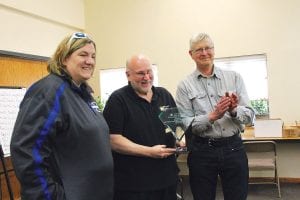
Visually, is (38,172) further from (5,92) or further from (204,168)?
(5,92)

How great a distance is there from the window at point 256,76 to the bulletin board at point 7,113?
310cm

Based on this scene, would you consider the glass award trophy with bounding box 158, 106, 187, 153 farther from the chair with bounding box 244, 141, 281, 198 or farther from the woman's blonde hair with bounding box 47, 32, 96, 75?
the chair with bounding box 244, 141, 281, 198

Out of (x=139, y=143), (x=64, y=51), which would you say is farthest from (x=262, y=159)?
(x=64, y=51)

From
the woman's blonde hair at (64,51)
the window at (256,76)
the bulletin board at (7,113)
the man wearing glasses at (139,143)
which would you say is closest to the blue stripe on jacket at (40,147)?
the woman's blonde hair at (64,51)

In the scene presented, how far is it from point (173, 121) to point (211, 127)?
0.24m

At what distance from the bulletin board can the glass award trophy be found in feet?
6.52

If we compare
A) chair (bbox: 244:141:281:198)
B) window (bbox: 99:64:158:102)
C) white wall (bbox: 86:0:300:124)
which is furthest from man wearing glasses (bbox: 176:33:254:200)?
window (bbox: 99:64:158:102)

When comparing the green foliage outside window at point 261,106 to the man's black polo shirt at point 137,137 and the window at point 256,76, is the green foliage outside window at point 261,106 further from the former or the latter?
the man's black polo shirt at point 137,137

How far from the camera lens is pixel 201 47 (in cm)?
200

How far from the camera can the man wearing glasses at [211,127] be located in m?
1.95

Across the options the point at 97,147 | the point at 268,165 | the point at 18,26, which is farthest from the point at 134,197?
the point at 18,26

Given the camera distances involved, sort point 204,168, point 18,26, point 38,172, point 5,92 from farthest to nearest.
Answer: point 18,26 → point 5,92 → point 204,168 → point 38,172

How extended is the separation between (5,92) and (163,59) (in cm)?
265

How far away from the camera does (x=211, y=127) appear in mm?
1964
